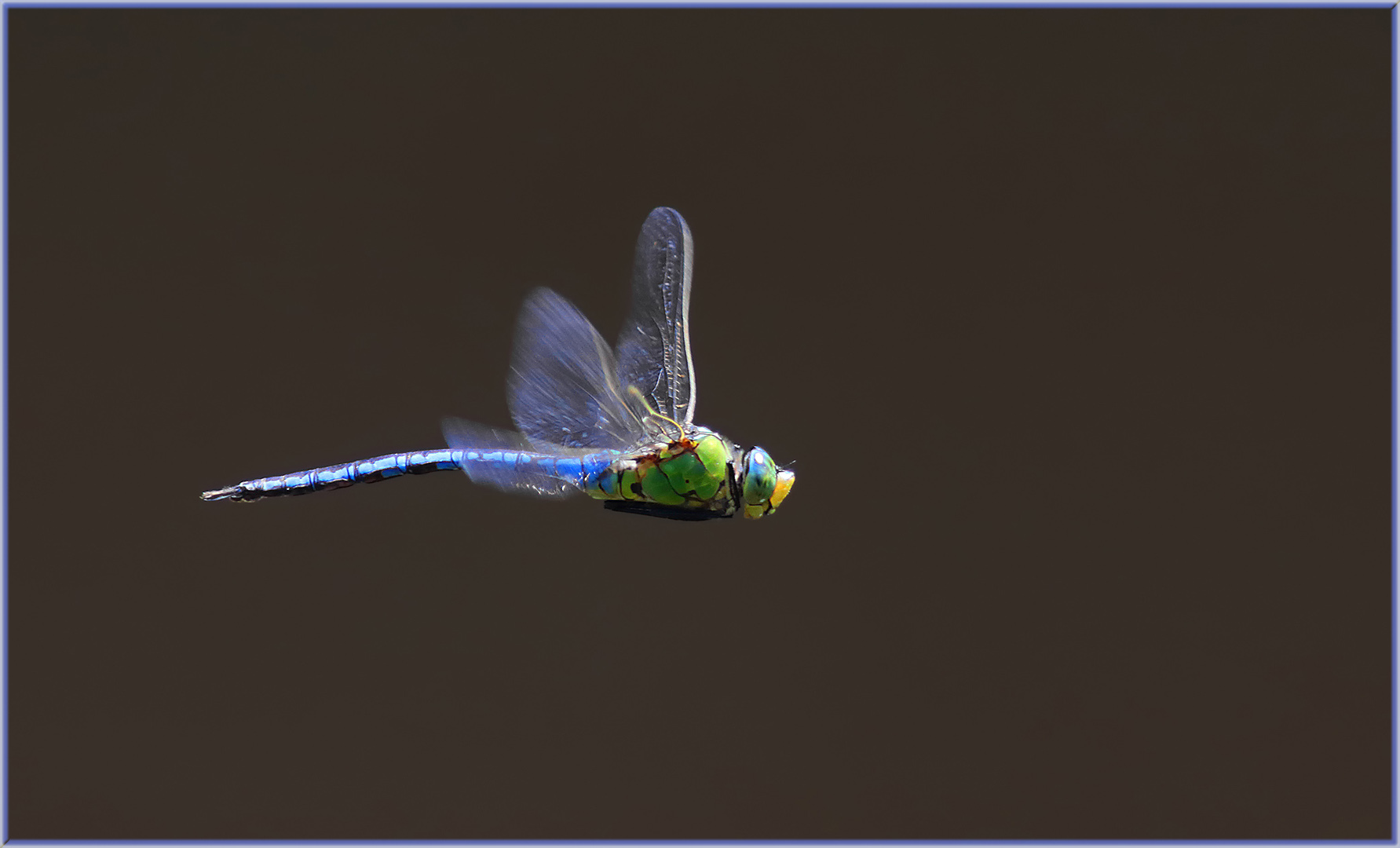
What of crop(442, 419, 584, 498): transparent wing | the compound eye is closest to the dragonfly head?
the compound eye

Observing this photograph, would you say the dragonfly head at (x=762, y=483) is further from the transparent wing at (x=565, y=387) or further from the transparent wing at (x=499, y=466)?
the transparent wing at (x=499, y=466)

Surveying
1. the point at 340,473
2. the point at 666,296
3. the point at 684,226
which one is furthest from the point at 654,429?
the point at 340,473

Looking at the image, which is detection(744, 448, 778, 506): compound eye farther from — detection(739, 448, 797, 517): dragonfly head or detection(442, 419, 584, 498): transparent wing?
detection(442, 419, 584, 498): transparent wing

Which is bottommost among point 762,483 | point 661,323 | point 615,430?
point 762,483

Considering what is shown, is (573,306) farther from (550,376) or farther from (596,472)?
(596,472)

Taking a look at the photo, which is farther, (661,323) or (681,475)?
(661,323)

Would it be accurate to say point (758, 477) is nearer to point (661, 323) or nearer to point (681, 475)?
point (681, 475)

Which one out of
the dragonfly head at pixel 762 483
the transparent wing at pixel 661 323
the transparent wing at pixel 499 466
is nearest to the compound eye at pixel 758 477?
the dragonfly head at pixel 762 483

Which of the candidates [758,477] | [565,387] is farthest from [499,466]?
[758,477]
